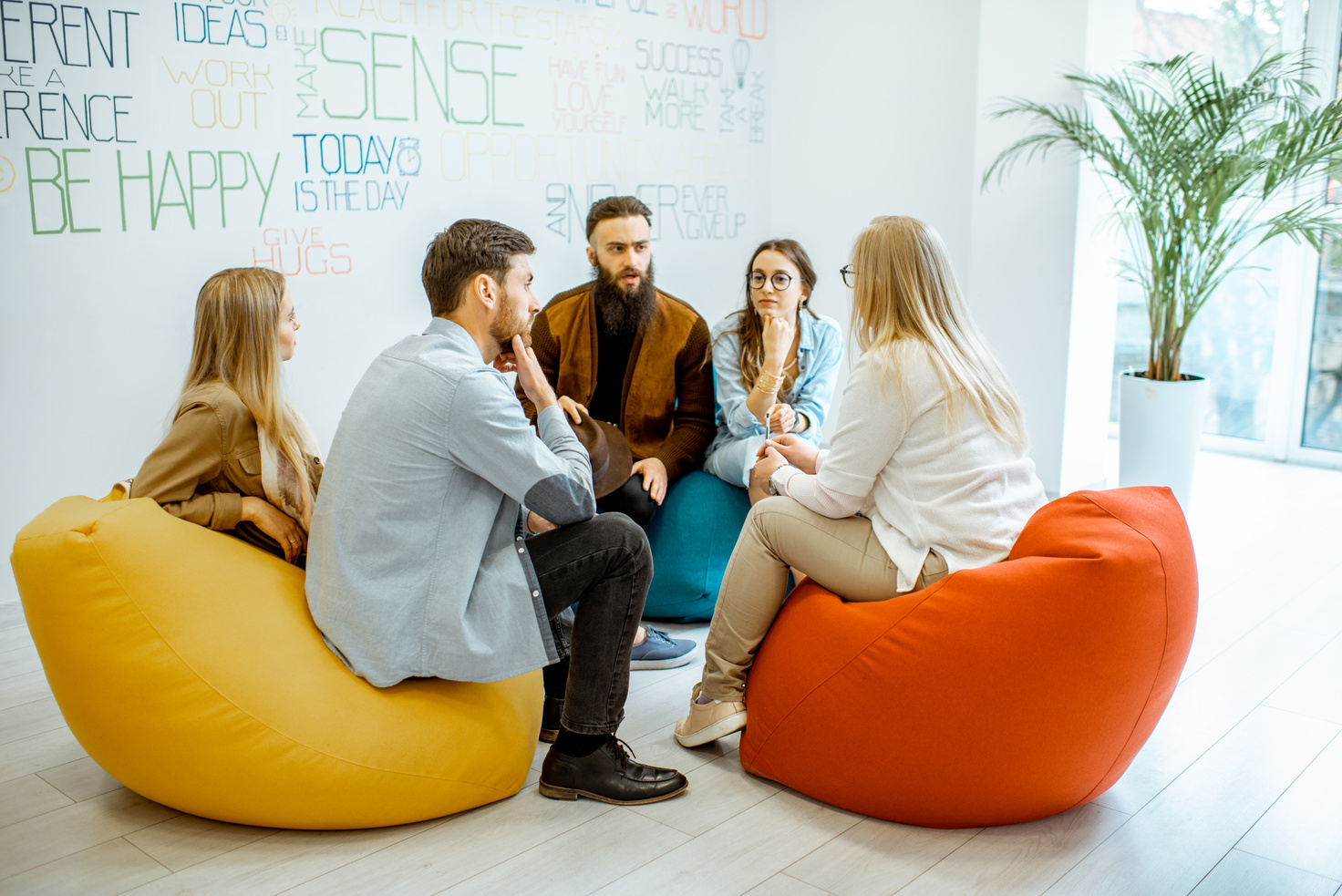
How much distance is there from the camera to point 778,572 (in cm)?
238

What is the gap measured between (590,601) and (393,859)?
639 millimetres

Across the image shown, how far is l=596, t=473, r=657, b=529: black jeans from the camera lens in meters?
3.22

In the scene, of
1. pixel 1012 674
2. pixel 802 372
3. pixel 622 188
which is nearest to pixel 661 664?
pixel 802 372

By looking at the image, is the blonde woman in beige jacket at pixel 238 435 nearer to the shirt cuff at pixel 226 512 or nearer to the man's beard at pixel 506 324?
the shirt cuff at pixel 226 512

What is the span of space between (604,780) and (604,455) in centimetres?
110

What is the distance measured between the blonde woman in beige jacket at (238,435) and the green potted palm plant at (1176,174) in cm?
321

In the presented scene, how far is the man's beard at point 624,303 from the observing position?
3.49m

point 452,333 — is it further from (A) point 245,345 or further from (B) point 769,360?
(B) point 769,360

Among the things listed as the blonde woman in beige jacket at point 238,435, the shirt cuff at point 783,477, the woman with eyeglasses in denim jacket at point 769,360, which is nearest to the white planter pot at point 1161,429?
the woman with eyeglasses in denim jacket at point 769,360

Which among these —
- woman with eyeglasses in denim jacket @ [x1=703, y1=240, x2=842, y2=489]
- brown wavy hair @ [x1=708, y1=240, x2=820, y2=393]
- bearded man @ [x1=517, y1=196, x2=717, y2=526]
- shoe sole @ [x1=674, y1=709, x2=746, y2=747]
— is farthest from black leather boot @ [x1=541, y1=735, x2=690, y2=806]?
brown wavy hair @ [x1=708, y1=240, x2=820, y2=393]

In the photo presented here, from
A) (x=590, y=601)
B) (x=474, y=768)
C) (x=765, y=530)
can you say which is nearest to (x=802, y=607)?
(x=765, y=530)

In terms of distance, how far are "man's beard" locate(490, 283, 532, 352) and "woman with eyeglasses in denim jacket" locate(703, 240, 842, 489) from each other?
42.8 inches

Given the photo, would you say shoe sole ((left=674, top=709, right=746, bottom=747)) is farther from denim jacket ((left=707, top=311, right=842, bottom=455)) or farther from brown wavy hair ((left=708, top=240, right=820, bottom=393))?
brown wavy hair ((left=708, top=240, right=820, bottom=393))

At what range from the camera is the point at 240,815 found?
211 centimetres
